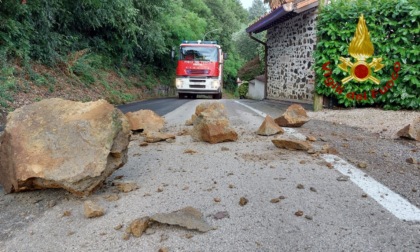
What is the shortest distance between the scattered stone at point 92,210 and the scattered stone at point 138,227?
318mm

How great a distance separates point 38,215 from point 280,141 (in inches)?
105

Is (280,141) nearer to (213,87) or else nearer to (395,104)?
(395,104)

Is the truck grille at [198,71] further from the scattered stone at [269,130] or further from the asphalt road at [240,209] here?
the asphalt road at [240,209]

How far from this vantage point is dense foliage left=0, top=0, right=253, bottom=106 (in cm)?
1007

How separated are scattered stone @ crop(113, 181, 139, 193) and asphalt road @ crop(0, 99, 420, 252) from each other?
58mm

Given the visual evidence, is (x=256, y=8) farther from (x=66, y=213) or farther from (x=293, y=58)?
(x=66, y=213)

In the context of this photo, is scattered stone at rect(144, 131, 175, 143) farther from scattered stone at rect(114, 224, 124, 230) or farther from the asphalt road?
scattered stone at rect(114, 224, 124, 230)

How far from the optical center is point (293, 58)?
13164 mm

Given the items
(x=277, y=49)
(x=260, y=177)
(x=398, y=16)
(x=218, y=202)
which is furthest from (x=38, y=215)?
(x=277, y=49)

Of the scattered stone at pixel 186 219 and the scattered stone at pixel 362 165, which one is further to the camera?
the scattered stone at pixel 362 165

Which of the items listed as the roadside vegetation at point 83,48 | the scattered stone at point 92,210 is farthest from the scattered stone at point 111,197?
the roadside vegetation at point 83,48

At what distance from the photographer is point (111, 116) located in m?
2.83

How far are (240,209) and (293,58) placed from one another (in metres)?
11.6

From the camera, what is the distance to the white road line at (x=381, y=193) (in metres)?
2.29
